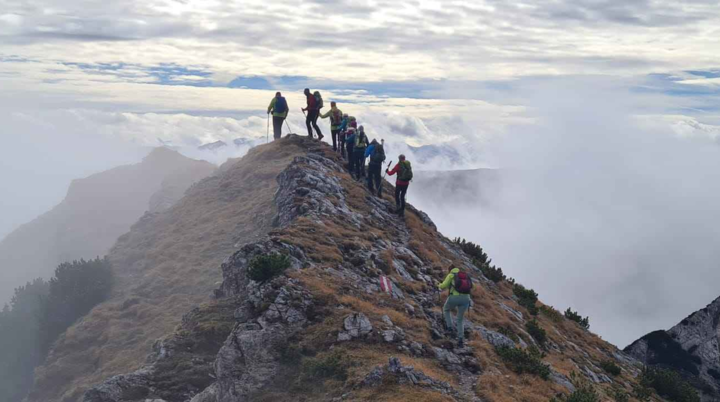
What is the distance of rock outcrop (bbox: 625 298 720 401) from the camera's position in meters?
32.8

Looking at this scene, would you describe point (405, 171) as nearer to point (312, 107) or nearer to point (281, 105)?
point (312, 107)

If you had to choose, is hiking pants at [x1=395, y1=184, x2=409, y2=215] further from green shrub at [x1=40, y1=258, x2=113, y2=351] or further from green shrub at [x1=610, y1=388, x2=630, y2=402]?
green shrub at [x1=40, y1=258, x2=113, y2=351]

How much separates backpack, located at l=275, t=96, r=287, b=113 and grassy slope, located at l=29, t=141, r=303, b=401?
4.99 metres

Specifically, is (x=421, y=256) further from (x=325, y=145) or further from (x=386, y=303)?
(x=325, y=145)

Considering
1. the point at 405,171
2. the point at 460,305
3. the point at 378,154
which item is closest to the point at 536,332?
the point at 460,305

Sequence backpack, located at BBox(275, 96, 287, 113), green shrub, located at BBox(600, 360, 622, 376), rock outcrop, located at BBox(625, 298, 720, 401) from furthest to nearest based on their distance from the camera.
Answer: backpack, located at BBox(275, 96, 287, 113) < rock outcrop, located at BBox(625, 298, 720, 401) < green shrub, located at BBox(600, 360, 622, 376)

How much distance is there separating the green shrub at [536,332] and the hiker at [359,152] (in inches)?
589

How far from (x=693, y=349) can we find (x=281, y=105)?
33.5 meters

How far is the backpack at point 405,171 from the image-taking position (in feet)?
92.3

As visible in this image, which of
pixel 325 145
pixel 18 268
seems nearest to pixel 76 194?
pixel 18 268

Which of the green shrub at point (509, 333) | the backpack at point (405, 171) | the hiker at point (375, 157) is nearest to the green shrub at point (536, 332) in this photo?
the green shrub at point (509, 333)

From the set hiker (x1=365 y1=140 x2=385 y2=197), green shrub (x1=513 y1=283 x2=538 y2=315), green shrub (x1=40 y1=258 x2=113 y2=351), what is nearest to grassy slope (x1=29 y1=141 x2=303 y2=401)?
green shrub (x1=40 y1=258 x2=113 y2=351)

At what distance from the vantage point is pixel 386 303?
1970 cm

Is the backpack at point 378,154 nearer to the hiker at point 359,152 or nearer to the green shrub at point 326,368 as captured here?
the hiker at point 359,152
